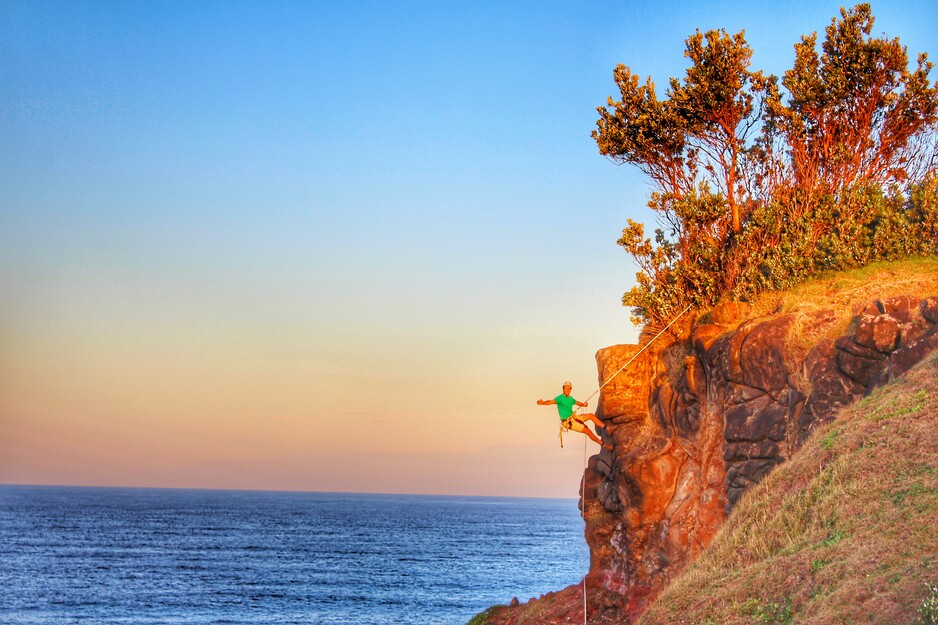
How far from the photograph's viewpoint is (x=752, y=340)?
25.4 m

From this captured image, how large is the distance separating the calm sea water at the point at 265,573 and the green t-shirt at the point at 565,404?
111 ft

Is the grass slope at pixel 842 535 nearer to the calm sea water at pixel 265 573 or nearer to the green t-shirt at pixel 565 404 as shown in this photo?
the green t-shirt at pixel 565 404

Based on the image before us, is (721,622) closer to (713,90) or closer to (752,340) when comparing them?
(752,340)

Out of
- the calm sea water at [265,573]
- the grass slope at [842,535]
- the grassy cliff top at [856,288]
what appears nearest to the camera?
the grass slope at [842,535]

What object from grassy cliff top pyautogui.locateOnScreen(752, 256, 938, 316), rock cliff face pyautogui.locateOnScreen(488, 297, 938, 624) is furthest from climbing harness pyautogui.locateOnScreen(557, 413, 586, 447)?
grassy cliff top pyautogui.locateOnScreen(752, 256, 938, 316)

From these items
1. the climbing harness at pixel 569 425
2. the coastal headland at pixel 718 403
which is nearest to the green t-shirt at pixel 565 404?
the climbing harness at pixel 569 425

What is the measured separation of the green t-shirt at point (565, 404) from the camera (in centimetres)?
2356

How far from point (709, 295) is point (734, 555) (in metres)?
12.1

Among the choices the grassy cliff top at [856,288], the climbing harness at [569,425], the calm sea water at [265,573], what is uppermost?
the grassy cliff top at [856,288]

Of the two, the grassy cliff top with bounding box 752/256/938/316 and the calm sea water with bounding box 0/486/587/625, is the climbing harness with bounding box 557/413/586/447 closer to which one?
the grassy cliff top with bounding box 752/256/938/316

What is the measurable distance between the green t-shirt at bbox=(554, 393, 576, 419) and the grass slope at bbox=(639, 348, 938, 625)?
5006 mm

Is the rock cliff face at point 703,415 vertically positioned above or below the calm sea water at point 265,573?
above

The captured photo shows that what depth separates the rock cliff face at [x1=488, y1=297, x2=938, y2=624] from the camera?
23297 mm

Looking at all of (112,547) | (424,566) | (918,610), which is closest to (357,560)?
(424,566)
